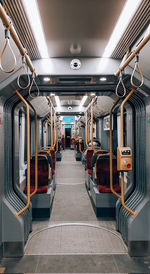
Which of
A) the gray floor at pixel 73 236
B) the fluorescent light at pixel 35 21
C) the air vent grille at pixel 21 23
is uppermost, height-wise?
the fluorescent light at pixel 35 21

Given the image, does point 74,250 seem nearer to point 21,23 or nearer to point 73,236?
point 73,236

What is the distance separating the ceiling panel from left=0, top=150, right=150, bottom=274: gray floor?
113 inches

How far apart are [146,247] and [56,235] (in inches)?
58.7

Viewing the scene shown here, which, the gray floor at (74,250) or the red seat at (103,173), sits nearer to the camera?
the gray floor at (74,250)

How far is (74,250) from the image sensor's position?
304 centimetres

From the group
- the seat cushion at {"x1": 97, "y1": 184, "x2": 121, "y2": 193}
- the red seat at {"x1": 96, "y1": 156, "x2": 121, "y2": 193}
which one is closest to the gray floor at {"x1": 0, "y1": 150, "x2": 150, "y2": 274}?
the seat cushion at {"x1": 97, "y1": 184, "x2": 121, "y2": 193}

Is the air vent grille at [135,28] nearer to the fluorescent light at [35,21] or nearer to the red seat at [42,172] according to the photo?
the fluorescent light at [35,21]

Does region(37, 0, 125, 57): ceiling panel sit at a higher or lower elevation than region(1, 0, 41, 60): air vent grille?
higher

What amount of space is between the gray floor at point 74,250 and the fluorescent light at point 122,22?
2.88 m

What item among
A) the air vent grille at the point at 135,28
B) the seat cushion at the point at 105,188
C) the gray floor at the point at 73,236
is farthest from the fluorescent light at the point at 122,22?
the gray floor at the point at 73,236

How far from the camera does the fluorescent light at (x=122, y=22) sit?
5.85ft

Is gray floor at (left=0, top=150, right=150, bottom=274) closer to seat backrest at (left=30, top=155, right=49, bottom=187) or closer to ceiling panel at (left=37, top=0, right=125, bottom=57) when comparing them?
seat backrest at (left=30, top=155, right=49, bottom=187)

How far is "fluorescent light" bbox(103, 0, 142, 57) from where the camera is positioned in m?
1.78

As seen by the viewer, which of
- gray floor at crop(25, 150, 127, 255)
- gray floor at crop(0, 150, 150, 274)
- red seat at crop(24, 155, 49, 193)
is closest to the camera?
gray floor at crop(0, 150, 150, 274)
